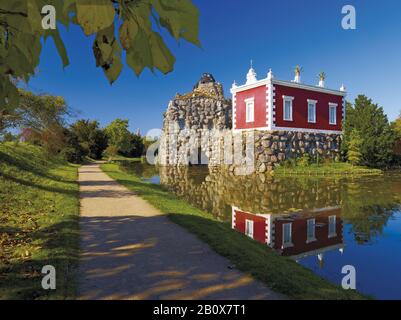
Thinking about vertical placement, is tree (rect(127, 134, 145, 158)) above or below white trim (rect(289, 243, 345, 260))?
above

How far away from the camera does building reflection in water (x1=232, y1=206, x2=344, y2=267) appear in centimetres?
683

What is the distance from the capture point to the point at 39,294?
378cm

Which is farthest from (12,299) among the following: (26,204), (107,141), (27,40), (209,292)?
(107,141)

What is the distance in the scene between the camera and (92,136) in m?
46.8

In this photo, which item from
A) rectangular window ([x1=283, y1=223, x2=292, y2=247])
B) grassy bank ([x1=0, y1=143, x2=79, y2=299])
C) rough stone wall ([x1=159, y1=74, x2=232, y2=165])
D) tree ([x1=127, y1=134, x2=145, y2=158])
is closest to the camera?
grassy bank ([x1=0, y1=143, x2=79, y2=299])

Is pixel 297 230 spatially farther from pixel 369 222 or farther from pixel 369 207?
pixel 369 207

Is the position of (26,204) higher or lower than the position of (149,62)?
lower

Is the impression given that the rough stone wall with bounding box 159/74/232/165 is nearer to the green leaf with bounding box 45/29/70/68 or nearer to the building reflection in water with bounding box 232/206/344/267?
the building reflection in water with bounding box 232/206/344/267

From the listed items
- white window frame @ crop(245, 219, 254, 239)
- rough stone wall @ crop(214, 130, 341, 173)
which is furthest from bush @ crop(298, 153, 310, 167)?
white window frame @ crop(245, 219, 254, 239)

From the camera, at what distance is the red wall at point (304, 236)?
6.82 meters

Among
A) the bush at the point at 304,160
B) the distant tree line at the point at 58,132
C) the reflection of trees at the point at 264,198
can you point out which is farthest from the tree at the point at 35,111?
the bush at the point at 304,160

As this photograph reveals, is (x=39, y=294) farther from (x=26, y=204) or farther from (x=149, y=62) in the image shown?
(x=26, y=204)

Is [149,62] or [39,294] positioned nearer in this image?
[149,62]
